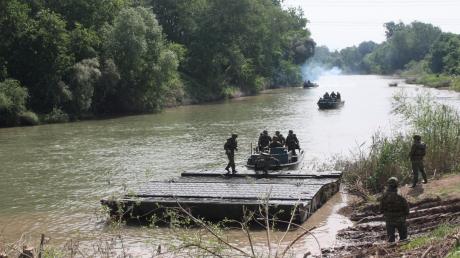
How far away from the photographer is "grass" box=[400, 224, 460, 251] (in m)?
9.86

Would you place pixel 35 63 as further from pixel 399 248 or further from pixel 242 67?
pixel 399 248

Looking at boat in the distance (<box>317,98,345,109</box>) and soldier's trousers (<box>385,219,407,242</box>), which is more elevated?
boat in the distance (<box>317,98,345,109</box>)

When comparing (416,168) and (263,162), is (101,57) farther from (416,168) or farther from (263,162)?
(416,168)

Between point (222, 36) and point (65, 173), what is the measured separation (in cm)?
5044

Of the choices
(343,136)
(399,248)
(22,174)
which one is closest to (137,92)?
(343,136)

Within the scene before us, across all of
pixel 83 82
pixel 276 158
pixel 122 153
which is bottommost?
pixel 122 153

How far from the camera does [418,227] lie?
12.9 meters

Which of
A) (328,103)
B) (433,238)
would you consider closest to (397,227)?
(433,238)

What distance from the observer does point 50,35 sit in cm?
4688

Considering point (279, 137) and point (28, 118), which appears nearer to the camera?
point (279, 137)

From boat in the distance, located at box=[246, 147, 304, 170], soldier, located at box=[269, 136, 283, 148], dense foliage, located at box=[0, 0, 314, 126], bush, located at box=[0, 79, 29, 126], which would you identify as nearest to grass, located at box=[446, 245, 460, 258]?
boat in the distance, located at box=[246, 147, 304, 170]

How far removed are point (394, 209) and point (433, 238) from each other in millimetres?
1369

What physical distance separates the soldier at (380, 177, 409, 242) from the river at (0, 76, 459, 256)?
14.2 ft

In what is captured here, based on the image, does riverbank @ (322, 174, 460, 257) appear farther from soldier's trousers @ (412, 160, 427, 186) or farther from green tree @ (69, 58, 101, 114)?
green tree @ (69, 58, 101, 114)
